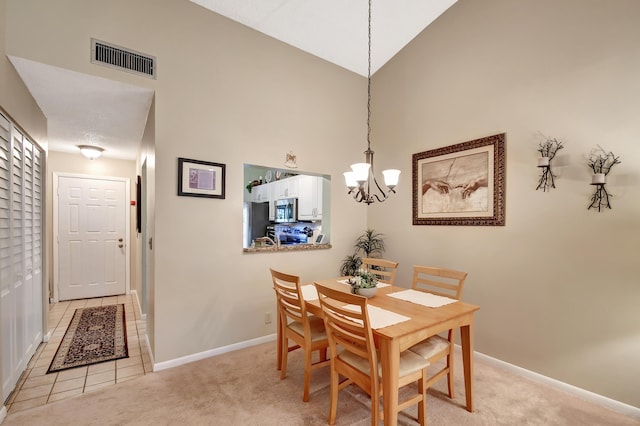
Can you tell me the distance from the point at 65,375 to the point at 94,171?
12.0 ft

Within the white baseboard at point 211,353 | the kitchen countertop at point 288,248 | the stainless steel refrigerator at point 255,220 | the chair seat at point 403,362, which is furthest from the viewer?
the stainless steel refrigerator at point 255,220

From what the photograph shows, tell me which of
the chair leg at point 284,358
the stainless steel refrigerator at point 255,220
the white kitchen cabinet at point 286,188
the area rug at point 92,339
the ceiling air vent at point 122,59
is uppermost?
the ceiling air vent at point 122,59

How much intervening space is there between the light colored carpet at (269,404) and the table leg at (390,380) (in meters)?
0.47

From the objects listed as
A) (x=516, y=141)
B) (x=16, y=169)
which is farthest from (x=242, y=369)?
(x=516, y=141)

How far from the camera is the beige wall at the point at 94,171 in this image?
473cm

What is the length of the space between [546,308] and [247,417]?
2.55 meters

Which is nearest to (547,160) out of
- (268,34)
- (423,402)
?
(423,402)

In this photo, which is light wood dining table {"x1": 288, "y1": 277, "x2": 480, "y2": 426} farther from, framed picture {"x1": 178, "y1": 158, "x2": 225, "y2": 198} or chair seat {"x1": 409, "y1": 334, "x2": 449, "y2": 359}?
framed picture {"x1": 178, "y1": 158, "x2": 225, "y2": 198}

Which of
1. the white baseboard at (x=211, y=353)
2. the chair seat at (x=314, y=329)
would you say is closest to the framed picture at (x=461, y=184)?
the chair seat at (x=314, y=329)

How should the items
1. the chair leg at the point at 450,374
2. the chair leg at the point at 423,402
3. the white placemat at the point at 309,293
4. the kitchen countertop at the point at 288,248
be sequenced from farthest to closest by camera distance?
the kitchen countertop at the point at 288,248 → the white placemat at the point at 309,293 → the chair leg at the point at 450,374 → the chair leg at the point at 423,402

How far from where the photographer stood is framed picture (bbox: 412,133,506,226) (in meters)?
2.81

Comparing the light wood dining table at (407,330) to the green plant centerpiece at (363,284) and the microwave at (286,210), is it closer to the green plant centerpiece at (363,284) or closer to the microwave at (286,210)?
the green plant centerpiece at (363,284)

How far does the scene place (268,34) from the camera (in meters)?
3.29

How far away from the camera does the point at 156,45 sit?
2631mm
